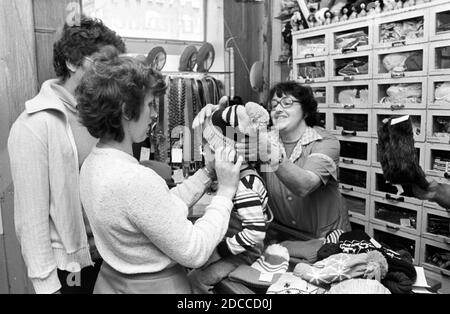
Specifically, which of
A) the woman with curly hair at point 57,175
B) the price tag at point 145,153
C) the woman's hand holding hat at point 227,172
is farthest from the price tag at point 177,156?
the woman's hand holding hat at point 227,172

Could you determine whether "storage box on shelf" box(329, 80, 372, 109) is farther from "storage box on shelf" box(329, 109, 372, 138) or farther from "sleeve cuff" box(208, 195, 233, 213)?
"sleeve cuff" box(208, 195, 233, 213)

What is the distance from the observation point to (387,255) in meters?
1.07

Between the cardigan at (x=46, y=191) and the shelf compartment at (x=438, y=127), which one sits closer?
the cardigan at (x=46, y=191)

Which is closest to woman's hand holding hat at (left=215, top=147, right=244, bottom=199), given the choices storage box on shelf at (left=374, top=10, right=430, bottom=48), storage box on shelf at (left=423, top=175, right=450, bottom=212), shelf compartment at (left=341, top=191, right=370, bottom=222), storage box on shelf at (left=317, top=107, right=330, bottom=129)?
storage box on shelf at (left=423, top=175, right=450, bottom=212)

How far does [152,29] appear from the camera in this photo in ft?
8.99

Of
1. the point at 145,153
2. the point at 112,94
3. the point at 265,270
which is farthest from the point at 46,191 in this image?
the point at 145,153

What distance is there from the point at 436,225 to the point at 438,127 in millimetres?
552

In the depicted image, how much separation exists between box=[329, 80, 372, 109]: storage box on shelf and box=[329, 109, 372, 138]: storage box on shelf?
0.04 meters

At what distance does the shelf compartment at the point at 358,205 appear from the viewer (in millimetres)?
2627

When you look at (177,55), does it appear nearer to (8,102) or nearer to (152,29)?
(152,29)

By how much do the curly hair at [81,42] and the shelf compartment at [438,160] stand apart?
1738 mm

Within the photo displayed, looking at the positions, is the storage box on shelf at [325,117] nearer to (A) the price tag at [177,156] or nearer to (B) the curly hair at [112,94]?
(A) the price tag at [177,156]

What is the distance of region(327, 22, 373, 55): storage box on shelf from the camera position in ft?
8.27
